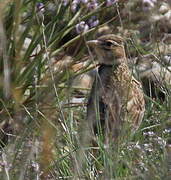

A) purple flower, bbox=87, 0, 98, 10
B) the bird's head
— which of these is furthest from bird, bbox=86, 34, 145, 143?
purple flower, bbox=87, 0, 98, 10

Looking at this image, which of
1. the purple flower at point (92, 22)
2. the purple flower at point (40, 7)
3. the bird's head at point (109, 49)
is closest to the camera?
the bird's head at point (109, 49)

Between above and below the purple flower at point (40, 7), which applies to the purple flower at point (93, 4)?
below

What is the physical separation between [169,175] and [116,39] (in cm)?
228

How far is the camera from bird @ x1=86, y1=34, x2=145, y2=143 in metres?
4.00

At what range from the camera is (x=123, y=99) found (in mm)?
4164

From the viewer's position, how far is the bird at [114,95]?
13.1 feet

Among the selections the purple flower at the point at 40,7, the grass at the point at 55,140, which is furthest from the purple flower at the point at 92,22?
the purple flower at the point at 40,7

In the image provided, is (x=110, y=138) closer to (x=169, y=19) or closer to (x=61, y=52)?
(x=61, y=52)

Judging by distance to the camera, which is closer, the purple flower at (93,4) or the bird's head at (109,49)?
the bird's head at (109,49)

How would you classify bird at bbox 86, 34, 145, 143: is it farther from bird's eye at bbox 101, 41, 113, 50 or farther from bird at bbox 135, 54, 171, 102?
bird at bbox 135, 54, 171, 102

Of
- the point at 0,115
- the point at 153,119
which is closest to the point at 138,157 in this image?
the point at 153,119

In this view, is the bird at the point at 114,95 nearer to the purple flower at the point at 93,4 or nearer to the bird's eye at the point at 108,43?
the bird's eye at the point at 108,43

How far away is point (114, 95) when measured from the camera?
4.20m

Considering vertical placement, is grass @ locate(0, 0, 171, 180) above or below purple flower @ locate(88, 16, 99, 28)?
below
